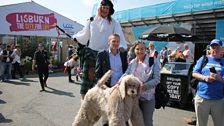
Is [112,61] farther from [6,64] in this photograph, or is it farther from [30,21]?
[30,21]

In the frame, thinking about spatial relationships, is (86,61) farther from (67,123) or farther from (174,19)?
(174,19)

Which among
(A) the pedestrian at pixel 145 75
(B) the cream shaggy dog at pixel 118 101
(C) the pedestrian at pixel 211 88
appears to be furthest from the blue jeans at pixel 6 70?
(C) the pedestrian at pixel 211 88

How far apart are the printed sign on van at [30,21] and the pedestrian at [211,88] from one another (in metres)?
17.8

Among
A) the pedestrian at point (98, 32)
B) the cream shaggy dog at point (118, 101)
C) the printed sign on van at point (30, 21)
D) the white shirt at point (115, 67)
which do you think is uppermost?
the printed sign on van at point (30, 21)

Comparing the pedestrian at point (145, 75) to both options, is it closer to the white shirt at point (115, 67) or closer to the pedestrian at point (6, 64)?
the white shirt at point (115, 67)

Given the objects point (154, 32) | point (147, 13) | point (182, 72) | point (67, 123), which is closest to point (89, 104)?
point (67, 123)

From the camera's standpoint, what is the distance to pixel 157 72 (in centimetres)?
347

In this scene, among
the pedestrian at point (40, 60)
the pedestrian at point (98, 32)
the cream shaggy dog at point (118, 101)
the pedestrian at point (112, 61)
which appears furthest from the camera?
the pedestrian at point (40, 60)

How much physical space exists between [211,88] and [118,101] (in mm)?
1622

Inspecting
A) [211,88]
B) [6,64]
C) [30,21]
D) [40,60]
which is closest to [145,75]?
[211,88]

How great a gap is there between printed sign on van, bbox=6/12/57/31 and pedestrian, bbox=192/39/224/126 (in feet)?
58.5

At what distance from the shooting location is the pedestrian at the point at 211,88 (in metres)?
3.73

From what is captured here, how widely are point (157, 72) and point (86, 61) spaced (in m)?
1.05

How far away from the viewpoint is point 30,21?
19.9 m
